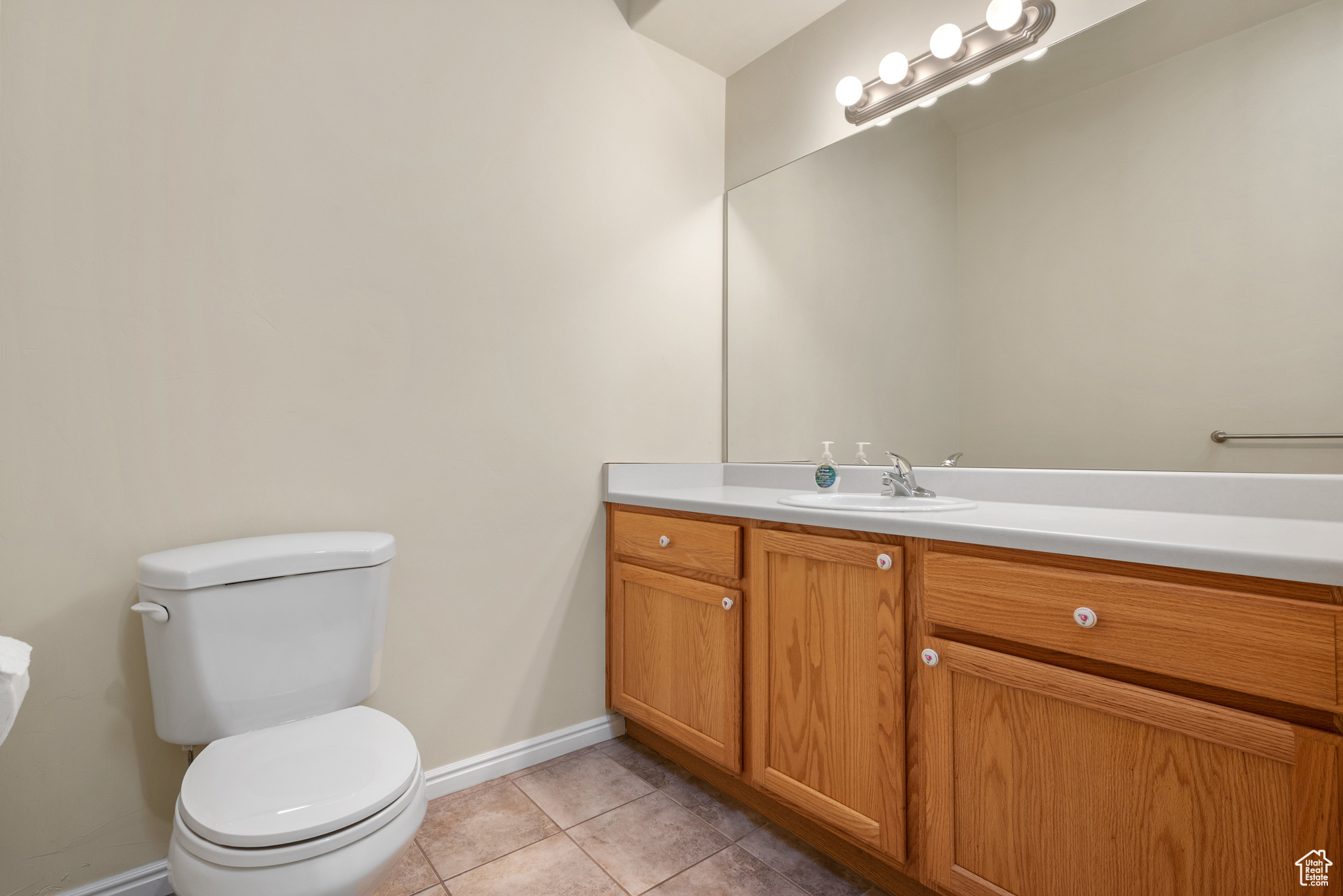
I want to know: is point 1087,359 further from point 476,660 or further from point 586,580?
point 476,660

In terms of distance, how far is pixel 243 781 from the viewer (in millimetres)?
995

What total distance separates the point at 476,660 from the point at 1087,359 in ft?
5.61

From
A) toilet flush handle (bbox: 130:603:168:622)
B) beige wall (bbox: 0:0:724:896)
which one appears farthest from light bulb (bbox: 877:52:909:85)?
toilet flush handle (bbox: 130:603:168:622)

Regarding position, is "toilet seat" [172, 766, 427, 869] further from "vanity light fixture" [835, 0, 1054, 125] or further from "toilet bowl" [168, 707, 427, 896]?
"vanity light fixture" [835, 0, 1054, 125]

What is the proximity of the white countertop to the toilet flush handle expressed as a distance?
110 centimetres

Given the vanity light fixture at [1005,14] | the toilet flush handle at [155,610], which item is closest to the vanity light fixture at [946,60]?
the vanity light fixture at [1005,14]

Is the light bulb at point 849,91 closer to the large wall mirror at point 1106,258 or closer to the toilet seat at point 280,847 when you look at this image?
the large wall mirror at point 1106,258

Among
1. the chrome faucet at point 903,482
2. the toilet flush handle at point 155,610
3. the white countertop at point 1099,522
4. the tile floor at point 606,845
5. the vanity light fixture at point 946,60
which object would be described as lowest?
the tile floor at point 606,845

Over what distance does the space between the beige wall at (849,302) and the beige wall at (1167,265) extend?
0.29 feet

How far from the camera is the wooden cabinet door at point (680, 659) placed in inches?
61.9

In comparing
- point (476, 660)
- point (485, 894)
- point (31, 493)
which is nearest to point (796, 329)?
point (476, 660)

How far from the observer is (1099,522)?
1.14 metres

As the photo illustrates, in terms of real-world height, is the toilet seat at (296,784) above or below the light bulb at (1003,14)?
below

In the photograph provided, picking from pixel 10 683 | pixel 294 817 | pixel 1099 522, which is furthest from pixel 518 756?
pixel 1099 522
